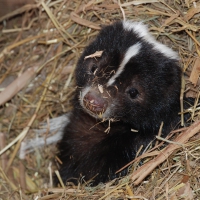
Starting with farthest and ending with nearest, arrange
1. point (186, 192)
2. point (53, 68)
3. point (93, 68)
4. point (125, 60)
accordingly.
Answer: point (53, 68)
point (93, 68)
point (125, 60)
point (186, 192)

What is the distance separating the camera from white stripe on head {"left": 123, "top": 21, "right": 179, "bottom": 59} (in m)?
4.20

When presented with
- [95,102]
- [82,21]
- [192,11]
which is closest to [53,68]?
[82,21]

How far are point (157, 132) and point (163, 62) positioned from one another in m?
0.60

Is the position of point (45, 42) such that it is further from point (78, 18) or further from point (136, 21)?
point (136, 21)

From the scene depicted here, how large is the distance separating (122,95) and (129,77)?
0.16 m

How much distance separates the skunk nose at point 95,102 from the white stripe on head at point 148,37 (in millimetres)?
696

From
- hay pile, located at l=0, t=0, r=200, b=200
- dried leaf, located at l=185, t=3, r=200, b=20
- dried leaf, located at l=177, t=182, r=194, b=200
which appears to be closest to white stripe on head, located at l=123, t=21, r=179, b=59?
hay pile, located at l=0, t=0, r=200, b=200

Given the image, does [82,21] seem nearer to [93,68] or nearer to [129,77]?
[93,68]

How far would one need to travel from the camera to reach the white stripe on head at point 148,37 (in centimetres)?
420

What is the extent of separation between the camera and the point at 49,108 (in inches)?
203

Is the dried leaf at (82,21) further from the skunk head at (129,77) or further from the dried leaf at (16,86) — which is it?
the dried leaf at (16,86)

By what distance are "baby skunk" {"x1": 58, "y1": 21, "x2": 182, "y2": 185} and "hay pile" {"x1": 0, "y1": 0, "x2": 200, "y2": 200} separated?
186 mm

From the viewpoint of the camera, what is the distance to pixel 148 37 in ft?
13.9

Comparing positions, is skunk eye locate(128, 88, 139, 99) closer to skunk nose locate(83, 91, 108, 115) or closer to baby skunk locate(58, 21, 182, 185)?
baby skunk locate(58, 21, 182, 185)
